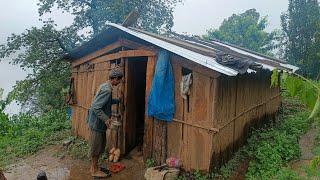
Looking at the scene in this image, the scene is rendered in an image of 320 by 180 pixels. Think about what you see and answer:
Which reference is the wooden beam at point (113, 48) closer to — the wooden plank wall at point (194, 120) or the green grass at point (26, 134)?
the wooden plank wall at point (194, 120)

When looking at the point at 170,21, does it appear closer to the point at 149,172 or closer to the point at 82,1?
the point at 82,1

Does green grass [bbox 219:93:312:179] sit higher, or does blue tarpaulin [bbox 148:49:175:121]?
blue tarpaulin [bbox 148:49:175:121]

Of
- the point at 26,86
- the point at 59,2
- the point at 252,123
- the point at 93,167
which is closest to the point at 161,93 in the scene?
the point at 93,167

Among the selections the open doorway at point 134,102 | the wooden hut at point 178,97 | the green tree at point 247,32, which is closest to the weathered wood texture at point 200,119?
the wooden hut at point 178,97

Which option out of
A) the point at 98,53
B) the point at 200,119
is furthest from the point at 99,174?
the point at 98,53

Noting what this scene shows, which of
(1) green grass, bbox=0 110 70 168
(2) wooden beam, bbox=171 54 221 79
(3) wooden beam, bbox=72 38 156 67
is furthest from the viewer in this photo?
(1) green grass, bbox=0 110 70 168

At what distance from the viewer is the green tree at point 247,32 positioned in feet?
110

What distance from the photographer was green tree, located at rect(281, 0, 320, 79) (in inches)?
919

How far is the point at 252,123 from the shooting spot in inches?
420

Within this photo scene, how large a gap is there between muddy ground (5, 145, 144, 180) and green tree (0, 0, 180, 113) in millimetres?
6782

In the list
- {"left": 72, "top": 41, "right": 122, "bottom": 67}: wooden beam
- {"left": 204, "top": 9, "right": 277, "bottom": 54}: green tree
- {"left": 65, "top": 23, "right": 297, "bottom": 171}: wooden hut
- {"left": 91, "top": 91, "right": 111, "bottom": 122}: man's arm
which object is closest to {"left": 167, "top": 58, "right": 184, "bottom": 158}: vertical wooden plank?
{"left": 65, "top": 23, "right": 297, "bottom": 171}: wooden hut

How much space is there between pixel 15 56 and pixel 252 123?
42.5 feet

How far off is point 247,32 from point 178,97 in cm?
2798

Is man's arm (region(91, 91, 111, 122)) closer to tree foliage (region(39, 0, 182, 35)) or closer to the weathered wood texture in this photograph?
the weathered wood texture
